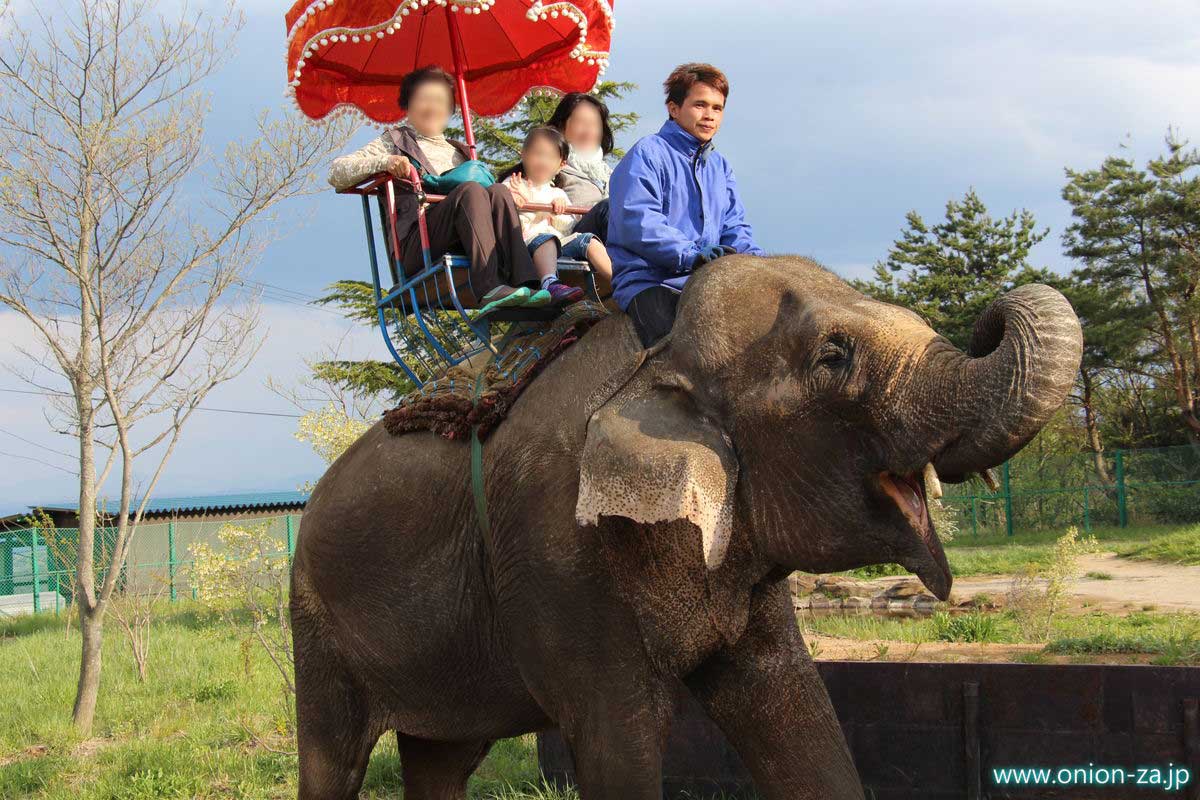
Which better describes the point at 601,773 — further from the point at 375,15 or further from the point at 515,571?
the point at 375,15

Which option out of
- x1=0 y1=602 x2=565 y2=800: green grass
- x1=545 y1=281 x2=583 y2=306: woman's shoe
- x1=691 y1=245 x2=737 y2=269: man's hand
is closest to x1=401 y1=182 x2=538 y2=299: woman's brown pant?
x1=545 y1=281 x2=583 y2=306: woman's shoe

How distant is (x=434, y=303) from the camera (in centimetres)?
403

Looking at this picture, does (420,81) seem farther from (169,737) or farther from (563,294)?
(169,737)

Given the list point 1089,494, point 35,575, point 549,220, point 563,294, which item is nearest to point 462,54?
point 549,220

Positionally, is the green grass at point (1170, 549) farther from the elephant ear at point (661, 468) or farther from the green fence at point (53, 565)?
the elephant ear at point (661, 468)

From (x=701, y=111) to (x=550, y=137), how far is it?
4.19 feet

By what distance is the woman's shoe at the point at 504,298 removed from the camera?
3.45m

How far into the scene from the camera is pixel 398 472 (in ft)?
11.8

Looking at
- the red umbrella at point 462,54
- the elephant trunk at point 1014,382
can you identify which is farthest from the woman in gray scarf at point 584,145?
the elephant trunk at point 1014,382

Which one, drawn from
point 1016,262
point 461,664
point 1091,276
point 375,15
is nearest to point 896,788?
point 461,664

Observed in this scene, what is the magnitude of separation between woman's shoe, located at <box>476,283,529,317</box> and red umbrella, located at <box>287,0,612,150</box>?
148cm

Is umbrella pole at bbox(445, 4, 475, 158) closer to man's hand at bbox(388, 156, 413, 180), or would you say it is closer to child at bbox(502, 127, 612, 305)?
child at bbox(502, 127, 612, 305)

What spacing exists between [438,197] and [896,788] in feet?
10.1

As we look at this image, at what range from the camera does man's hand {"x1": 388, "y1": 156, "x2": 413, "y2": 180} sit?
13.0ft
